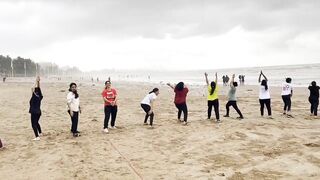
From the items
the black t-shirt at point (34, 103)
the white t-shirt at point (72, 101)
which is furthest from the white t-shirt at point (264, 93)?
the black t-shirt at point (34, 103)

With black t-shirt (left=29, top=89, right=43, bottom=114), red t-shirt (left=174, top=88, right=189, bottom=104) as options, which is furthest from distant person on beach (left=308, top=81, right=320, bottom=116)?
black t-shirt (left=29, top=89, right=43, bottom=114)

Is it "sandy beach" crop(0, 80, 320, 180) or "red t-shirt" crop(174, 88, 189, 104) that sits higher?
"red t-shirt" crop(174, 88, 189, 104)

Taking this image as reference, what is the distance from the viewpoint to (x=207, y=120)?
1333cm

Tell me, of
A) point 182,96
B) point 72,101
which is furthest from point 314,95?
point 72,101

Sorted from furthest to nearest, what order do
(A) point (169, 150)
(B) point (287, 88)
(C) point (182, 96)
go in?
(B) point (287, 88) → (C) point (182, 96) → (A) point (169, 150)

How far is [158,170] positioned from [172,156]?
3.74ft

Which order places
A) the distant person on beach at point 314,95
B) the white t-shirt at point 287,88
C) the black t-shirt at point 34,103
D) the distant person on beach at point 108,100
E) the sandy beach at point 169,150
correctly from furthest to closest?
the distant person on beach at point 314,95, the white t-shirt at point 287,88, the distant person on beach at point 108,100, the black t-shirt at point 34,103, the sandy beach at point 169,150

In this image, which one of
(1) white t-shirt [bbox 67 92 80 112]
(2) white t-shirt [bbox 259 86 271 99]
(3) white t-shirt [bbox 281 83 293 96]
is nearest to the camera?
(1) white t-shirt [bbox 67 92 80 112]

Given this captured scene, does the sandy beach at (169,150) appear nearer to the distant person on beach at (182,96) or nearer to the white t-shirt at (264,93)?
the distant person on beach at (182,96)

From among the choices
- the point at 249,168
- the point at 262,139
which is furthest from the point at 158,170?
the point at 262,139

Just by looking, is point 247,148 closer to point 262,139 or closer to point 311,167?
point 262,139

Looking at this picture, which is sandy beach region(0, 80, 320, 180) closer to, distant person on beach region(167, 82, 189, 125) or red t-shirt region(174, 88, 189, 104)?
distant person on beach region(167, 82, 189, 125)

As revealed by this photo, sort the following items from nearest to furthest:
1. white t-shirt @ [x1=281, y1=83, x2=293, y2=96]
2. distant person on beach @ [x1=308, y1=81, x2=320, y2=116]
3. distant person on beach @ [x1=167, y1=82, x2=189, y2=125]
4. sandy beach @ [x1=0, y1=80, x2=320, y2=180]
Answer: sandy beach @ [x1=0, y1=80, x2=320, y2=180]
distant person on beach @ [x1=167, y1=82, x2=189, y2=125]
white t-shirt @ [x1=281, y1=83, x2=293, y2=96]
distant person on beach @ [x1=308, y1=81, x2=320, y2=116]

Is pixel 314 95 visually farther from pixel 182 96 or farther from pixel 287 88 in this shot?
pixel 182 96
